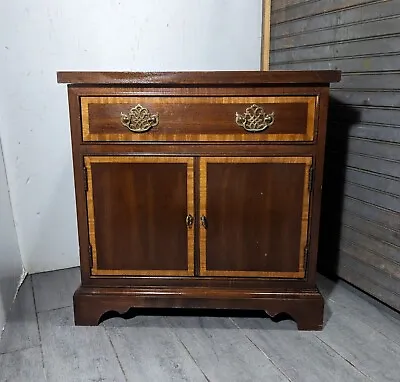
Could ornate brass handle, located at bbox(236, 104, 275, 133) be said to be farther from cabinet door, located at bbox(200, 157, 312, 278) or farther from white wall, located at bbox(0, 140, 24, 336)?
white wall, located at bbox(0, 140, 24, 336)

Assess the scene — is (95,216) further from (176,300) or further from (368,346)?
(368,346)

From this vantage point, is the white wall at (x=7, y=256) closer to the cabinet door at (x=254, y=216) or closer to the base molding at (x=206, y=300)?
the base molding at (x=206, y=300)

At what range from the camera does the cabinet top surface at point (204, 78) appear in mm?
1120

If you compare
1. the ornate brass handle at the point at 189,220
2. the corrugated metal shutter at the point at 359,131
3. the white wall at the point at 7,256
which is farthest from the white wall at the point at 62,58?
the ornate brass handle at the point at 189,220

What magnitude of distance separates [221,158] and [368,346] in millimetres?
657

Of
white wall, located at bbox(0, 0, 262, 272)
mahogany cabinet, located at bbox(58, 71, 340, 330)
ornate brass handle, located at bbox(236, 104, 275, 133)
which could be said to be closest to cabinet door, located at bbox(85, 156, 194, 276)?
mahogany cabinet, located at bbox(58, 71, 340, 330)

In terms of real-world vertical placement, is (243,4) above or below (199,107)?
above

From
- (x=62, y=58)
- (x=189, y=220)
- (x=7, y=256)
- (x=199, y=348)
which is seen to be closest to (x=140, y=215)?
(x=189, y=220)

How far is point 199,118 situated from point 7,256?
0.81 m

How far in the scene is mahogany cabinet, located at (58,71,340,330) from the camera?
1.15 meters

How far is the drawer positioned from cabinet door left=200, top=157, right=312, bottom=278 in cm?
7

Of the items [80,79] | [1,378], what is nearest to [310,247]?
[80,79]

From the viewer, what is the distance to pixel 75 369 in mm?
1135

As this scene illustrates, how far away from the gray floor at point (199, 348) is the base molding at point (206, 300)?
0.06 metres
